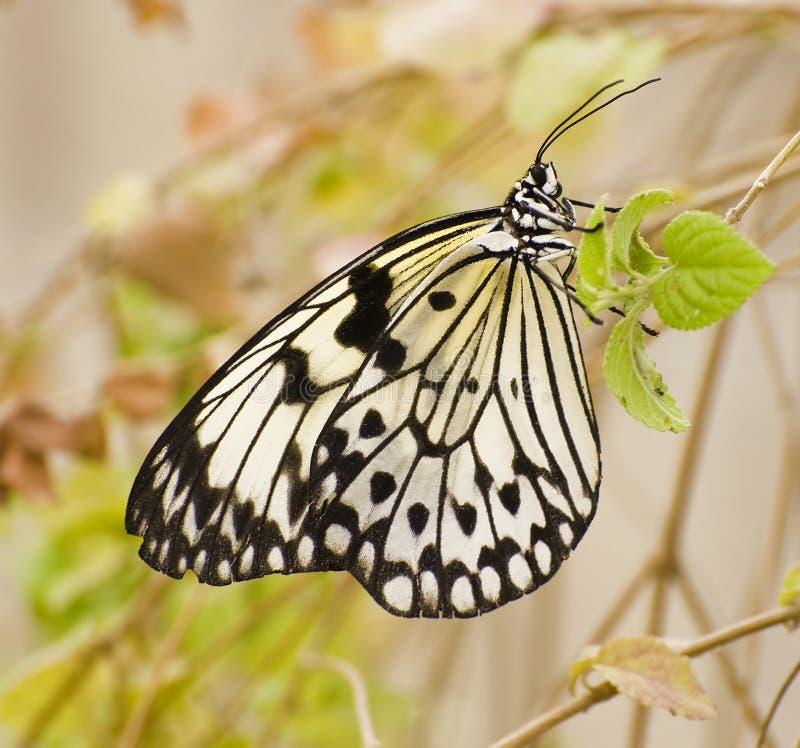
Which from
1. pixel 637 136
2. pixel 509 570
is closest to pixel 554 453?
pixel 509 570

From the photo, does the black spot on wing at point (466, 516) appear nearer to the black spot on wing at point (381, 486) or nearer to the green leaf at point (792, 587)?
the black spot on wing at point (381, 486)

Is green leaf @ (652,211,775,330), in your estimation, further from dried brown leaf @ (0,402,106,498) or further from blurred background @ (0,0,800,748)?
dried brown leaf @ (0,402,106,498)

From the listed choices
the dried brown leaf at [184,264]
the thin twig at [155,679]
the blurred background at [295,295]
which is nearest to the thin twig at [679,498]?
the blurred background at [295,295]

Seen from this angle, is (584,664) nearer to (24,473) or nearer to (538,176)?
(538,176)

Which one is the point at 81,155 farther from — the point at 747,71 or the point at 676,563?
the point at 676,563

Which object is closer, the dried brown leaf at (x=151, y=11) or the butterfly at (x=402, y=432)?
the butterfly at (x=402, y=432)

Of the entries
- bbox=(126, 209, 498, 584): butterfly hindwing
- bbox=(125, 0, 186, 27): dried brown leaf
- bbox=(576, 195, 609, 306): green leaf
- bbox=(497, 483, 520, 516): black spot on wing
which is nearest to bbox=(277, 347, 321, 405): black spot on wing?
bbox=(126, 209, 498, 584): butterfly hindwing
